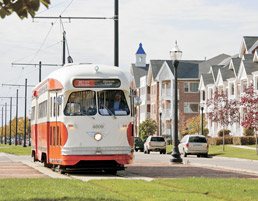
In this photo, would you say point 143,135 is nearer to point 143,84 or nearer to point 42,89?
point 143,84

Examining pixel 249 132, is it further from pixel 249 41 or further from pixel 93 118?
pixel 93 118

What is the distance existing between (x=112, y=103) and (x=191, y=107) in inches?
2821

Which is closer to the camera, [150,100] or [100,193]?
[100,193]

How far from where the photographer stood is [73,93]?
65.4 feet

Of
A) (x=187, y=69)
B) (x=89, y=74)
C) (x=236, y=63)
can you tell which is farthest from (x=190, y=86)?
(x=89, y=74)

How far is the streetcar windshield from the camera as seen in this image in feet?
65.1

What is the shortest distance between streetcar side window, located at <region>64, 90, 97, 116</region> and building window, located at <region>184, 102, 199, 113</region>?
71.2 m

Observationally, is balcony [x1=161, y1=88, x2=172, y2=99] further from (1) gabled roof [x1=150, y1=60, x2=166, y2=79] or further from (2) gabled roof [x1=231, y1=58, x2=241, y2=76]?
(2) gabled roof [x1=231, y1=58, x2=241, y2=76]

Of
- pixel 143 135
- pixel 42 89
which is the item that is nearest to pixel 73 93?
pixel 42 89

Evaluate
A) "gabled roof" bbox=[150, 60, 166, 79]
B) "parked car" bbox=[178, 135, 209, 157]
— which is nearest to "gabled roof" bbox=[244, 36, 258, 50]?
"gabled roof" bbox=[150, 60, 166, 79]

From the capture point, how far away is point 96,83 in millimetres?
19953

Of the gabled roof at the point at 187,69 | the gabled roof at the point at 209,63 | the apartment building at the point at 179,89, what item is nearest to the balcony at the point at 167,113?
the apartment building at the point at 179,89

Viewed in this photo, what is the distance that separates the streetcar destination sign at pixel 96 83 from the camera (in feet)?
65.3

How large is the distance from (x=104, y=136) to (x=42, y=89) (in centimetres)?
576
